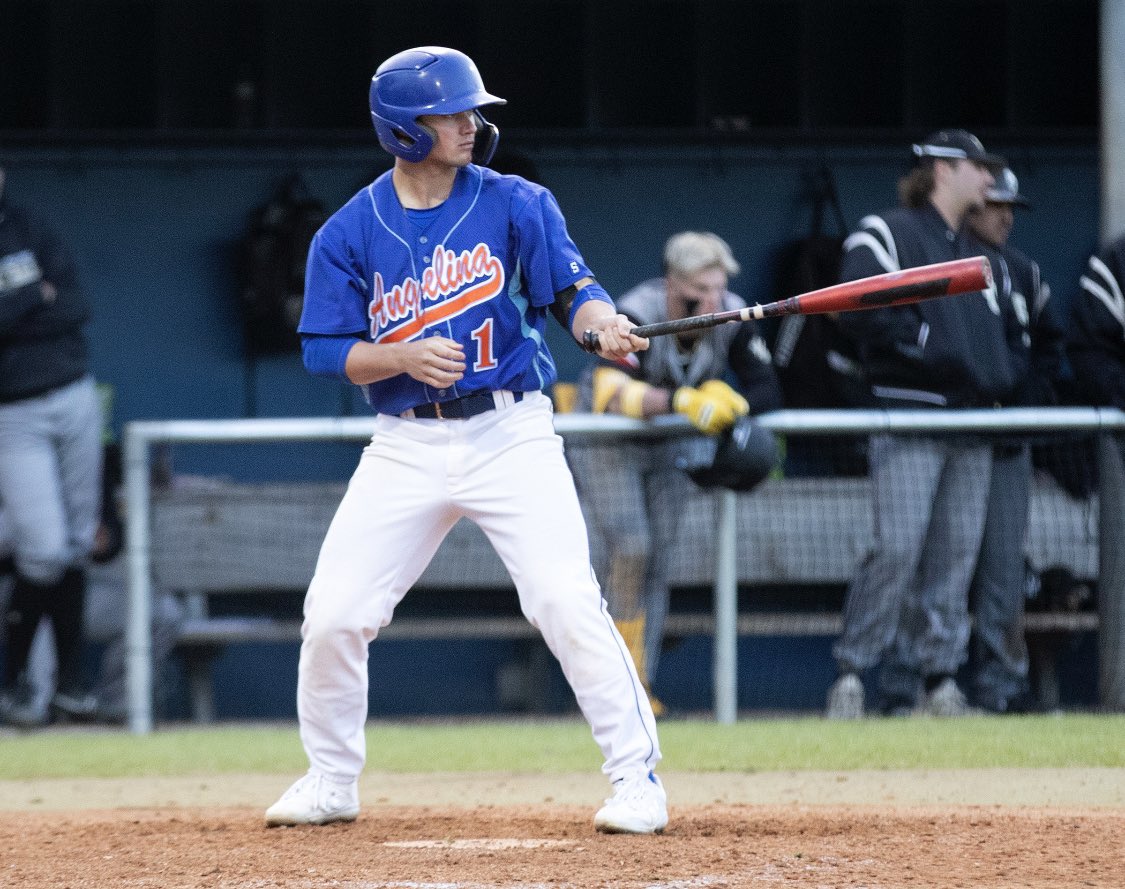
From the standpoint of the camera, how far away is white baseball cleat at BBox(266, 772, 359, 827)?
4090 mm

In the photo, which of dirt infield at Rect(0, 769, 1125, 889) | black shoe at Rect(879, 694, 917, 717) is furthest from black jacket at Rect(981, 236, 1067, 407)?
dirt infield at Rect(0, 769, 1125, 889)

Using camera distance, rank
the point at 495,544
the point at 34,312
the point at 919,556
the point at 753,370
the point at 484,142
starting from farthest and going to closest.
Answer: the point at 34,312, the point at 753,370, the point at 919,556, the point at 484,142, the point at 495,544

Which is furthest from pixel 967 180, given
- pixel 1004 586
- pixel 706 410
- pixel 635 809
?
pixel 635 809

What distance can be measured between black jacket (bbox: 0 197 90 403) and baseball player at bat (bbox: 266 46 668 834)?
2.61 meters

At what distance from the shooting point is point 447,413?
13.0ft

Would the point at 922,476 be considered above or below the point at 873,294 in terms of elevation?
below

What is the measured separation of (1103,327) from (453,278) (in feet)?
10.2

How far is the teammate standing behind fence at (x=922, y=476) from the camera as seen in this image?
237 inches

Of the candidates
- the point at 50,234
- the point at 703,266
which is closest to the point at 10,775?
the point at 50,234

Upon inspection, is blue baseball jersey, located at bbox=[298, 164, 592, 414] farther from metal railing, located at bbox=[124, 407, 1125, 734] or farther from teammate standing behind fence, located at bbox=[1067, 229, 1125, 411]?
teammate standing behind fence, located at bbox=[1067, 229, 1125, 411]

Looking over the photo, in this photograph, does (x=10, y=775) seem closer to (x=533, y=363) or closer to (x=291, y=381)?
(x=533, y=363)

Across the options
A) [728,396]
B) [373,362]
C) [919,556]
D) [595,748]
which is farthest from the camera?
[919,556]

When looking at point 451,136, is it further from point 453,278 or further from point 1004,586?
point 1004,586

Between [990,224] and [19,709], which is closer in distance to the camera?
[19,709]
